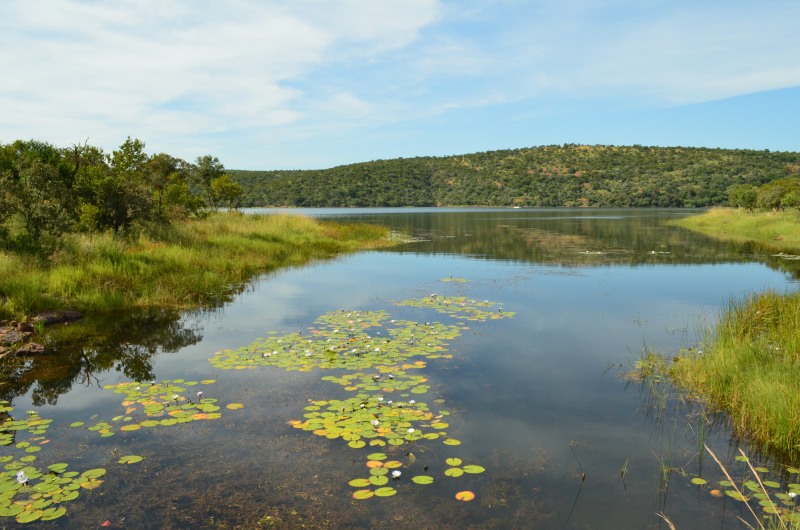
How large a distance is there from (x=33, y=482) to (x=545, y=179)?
14646cm

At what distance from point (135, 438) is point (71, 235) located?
13508 mm

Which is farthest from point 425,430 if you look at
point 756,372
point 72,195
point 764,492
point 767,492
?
point 72,195

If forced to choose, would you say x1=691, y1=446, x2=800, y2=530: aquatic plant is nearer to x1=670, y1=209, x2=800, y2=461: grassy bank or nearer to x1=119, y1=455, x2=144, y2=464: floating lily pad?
x1=670, y1=209, x2=800, y2=461: grassy bank

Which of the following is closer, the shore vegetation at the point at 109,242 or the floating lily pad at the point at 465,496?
Answer: the floating lily pad at the point at 465,496

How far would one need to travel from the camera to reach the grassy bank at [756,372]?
7.35 metres

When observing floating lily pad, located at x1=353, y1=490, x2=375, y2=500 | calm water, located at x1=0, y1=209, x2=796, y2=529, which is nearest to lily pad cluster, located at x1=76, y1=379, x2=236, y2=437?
calm water, located at x1=0, y1=209, x2=796, y2=529

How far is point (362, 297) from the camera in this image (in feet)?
60.0

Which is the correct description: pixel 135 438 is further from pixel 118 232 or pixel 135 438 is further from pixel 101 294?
pixel 118 232

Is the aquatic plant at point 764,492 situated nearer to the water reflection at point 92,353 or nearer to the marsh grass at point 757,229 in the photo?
the water reflection at point 92,353

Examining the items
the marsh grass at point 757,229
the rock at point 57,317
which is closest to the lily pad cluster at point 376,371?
the rock at point 57,317

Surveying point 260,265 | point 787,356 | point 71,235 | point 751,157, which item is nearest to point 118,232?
point 71,235

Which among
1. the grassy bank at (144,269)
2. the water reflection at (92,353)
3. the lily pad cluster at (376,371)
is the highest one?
the grassy bank at (144,269)

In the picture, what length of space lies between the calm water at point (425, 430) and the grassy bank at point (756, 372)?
0.57 metres

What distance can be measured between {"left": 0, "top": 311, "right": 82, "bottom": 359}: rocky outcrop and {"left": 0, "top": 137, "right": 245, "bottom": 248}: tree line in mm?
3959
